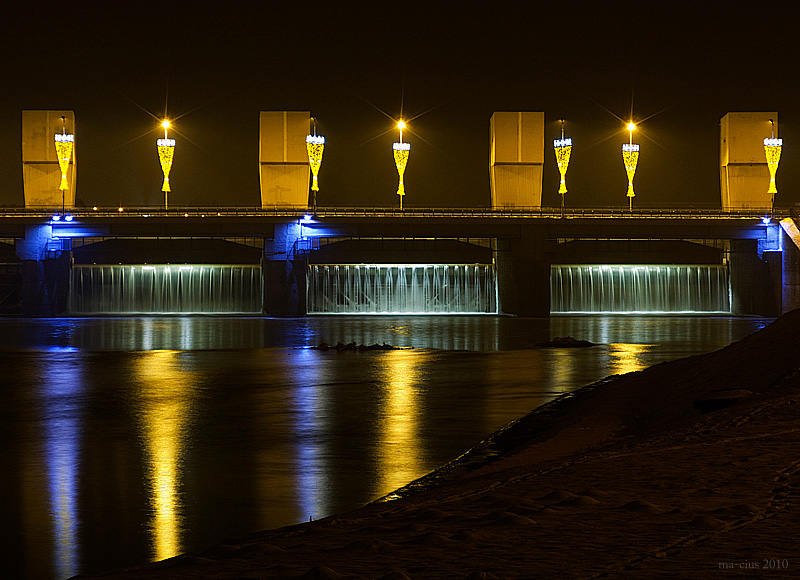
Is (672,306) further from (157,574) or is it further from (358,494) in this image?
(157,574)

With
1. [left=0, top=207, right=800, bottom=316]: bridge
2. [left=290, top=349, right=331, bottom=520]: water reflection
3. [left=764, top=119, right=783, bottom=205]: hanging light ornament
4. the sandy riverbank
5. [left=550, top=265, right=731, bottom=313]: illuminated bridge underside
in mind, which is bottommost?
[left=290, top=349, right=331, bottom=520]: water reflection

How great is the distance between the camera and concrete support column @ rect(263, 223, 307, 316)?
63125 mm

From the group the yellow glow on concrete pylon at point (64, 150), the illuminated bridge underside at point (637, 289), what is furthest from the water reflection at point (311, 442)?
the yellow glow on concrete pylon at point (64, 150)

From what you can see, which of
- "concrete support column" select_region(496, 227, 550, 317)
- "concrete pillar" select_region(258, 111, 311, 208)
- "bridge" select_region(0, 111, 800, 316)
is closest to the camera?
"concrete support column" select_region(496, 227, 550, 317)

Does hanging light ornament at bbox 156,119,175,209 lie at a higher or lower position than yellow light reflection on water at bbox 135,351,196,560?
higher

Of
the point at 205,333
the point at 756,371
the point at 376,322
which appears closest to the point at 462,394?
the point at 756,371

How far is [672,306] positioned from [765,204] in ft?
59.9

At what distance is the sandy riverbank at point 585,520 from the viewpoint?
646cm

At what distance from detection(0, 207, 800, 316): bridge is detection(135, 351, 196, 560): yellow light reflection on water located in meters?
35.9

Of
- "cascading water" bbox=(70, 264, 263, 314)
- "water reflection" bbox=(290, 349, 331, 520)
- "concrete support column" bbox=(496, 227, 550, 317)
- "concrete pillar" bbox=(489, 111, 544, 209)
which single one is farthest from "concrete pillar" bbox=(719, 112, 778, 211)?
"water reflection" bbox=(290, 349, 331, 520)

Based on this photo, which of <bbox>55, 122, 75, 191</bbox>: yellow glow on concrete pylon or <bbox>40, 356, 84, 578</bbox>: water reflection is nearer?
<bbox>40, 356, 84, 578</bbox>: water reflection

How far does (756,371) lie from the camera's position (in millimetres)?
17109

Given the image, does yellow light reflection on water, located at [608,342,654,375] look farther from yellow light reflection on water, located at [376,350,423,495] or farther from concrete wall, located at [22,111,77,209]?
concrete wall, located at [22,111,77,209]

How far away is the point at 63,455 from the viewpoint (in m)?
13.9
